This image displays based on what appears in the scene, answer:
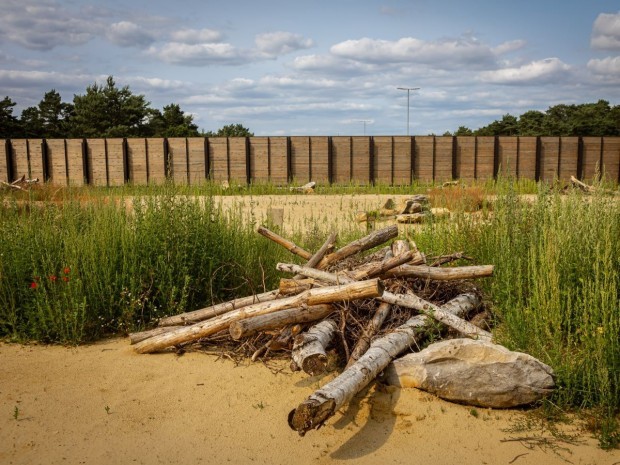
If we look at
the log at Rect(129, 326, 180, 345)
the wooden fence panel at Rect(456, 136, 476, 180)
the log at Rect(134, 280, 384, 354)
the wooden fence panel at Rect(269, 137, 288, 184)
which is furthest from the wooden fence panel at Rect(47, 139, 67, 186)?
the log at Rect(134, 280, 384, 354)

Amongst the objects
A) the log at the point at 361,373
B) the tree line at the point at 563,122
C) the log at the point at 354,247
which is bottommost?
the log at the point at 361,373

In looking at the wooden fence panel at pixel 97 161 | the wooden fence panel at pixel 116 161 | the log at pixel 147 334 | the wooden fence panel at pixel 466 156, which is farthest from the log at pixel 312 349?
the wooden fence panel at pixel 97 161

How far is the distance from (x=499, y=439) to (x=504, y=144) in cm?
2288

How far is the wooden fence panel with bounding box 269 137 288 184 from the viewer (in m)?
25.3

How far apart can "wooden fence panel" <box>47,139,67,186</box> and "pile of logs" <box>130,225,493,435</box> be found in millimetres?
22135

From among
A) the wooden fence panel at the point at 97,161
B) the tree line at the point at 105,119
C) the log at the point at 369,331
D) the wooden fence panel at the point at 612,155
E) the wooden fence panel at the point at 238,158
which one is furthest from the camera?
the tree line at the point at 105,119

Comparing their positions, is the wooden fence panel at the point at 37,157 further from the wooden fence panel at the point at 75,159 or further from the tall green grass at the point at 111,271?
the tall green grass at the point at 111,271

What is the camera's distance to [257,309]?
612 cm

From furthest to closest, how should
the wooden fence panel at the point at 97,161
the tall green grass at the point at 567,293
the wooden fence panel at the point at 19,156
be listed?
1. the wooden fence panel at the point at 19,156
2. the wooden fence panel at the point at 97,161
3. the tall green grass at the point at 567,293

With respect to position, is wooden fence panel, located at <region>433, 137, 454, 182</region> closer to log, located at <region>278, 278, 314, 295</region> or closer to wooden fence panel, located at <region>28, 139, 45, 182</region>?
wooden fence panel, located at <region>28, 139, 45, 182</region>

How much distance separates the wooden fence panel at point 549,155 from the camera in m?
26.2

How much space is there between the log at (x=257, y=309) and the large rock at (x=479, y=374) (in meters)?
0.78

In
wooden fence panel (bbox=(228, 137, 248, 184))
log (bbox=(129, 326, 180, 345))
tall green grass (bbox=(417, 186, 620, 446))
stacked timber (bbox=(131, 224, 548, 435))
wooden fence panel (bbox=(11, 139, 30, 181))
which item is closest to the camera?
tall green grass (bbox=(417, 186, 620, 446))

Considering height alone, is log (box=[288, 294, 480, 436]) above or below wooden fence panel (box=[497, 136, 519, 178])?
below
